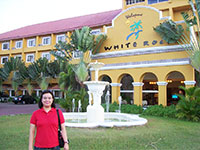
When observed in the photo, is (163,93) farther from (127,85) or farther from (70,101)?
(127,85)

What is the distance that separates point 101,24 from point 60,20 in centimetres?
1126

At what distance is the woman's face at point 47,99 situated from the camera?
3.71m

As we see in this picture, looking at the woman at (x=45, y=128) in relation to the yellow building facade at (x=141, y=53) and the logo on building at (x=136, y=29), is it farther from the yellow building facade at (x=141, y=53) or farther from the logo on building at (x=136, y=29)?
the logo on building at (x=136, y=29)

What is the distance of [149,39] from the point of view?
55.6 ft

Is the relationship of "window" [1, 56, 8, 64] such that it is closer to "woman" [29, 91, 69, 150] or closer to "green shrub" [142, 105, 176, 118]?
"green shrub" [142, 105, 176, 118]

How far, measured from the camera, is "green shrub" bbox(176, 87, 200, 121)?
12.1 m

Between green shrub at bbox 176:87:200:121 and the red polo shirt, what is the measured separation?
10.2 m

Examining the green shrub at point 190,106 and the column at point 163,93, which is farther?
the column at point 163,93

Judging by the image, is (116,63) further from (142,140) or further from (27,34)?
(27,34)

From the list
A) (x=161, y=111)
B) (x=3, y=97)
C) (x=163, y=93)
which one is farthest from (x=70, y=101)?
(x=3, y=97)

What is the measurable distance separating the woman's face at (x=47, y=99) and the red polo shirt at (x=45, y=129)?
0.15m

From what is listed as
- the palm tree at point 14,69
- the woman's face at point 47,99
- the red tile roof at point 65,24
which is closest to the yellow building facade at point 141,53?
the red tile roof at point 65,24

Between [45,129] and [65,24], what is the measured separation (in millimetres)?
30858

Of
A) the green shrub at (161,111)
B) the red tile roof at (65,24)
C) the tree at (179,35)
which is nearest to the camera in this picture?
the green shrub at (161,111)
